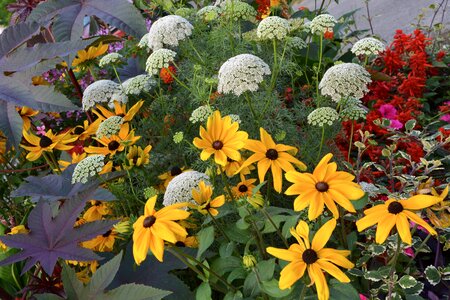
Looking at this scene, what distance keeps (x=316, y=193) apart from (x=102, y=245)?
46 cm

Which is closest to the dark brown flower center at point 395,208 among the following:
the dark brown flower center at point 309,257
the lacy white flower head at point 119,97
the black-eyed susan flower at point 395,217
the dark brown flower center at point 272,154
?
the black-eyed susan flower at point 395,217

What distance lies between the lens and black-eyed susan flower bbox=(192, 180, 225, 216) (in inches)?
29.0

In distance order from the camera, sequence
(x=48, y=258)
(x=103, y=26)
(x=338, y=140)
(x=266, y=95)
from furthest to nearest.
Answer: (x=103, y=26) → (x=338, y=140) → (x=266, y=95) → (x=48, y=258)

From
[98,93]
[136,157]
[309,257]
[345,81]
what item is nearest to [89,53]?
[98,93]

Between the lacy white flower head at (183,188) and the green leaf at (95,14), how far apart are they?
37 cm

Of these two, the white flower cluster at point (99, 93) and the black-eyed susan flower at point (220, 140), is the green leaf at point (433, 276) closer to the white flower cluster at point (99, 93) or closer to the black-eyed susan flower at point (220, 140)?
the black-eyed susan flower at point (220, 140)

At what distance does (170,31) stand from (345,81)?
14.3 inches

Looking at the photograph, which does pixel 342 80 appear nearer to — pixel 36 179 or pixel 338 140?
pixel 338 140

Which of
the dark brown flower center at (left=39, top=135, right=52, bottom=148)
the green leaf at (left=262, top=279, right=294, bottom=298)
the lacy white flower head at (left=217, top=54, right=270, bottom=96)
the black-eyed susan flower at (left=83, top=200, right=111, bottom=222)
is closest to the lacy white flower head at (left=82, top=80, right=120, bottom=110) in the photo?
the dark brown flower center at (left=39, top=135, right=52, bottom=148)

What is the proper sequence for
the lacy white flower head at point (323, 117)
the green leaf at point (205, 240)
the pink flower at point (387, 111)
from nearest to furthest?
the green leaf at point (205, 240)
the lacy white flower head at point (323, 117)
the pink flower at point (387, 111)

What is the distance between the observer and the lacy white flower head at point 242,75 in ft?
2.86

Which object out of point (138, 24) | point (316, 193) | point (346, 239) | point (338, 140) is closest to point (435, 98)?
point (338, 140)

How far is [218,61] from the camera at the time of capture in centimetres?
121

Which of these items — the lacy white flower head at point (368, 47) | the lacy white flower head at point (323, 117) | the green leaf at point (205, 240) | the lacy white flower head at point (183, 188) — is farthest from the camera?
the lacy white flower head at point (368, 47)
